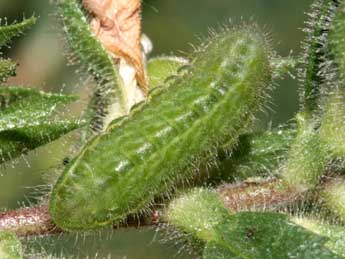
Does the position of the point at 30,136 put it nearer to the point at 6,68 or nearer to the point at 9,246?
the point at 6,68

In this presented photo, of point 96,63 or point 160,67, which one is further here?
point 160,67

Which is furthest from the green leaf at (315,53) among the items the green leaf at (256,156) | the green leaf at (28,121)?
the green leaf at (28,121)

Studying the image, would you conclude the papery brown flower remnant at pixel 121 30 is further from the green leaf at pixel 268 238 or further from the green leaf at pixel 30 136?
the green leaf at pixel 268 238

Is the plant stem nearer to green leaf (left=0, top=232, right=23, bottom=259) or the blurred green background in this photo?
green leaf (left=0, top=232, right=23, bottom=259)

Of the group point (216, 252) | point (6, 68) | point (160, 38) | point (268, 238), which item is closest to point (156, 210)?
point (216, 252)

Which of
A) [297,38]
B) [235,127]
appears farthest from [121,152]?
[297,38]

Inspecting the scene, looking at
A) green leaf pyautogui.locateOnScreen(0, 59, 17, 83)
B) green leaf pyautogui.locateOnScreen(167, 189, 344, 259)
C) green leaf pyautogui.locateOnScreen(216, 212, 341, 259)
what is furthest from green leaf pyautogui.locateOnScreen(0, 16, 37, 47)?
green leaf pyautogui.locateOnScreen(216, 212, 341, 259)
